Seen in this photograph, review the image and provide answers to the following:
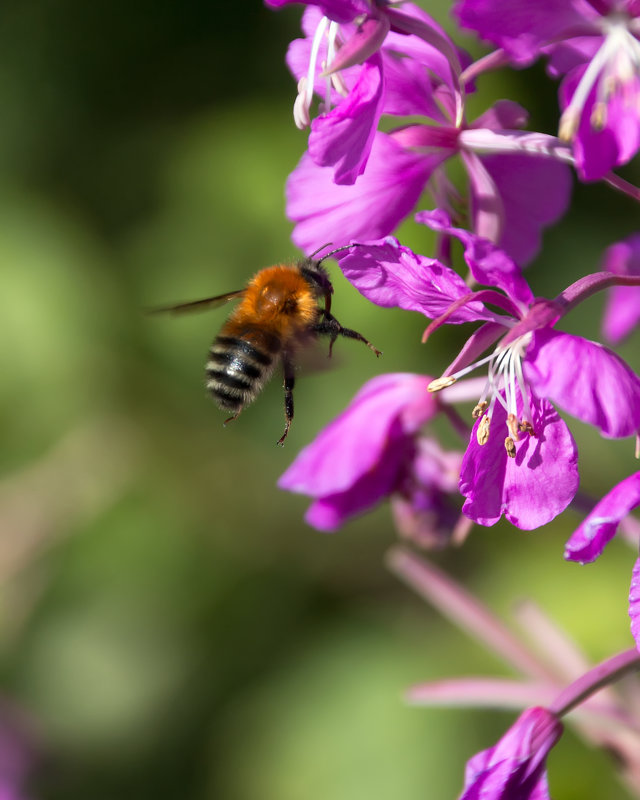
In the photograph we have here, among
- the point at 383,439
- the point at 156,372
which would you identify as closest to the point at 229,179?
the point at 156,372

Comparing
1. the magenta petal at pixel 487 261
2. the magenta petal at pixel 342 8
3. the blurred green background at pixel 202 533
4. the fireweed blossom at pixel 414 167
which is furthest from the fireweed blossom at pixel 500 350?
the blurred green background at pixel 202 533

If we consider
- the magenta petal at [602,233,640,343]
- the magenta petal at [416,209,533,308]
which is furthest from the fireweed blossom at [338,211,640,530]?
the magenta petal at [602,233,640,343]

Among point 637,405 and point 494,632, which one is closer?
point 637,405

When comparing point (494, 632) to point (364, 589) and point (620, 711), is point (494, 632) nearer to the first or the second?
point (620, 711)

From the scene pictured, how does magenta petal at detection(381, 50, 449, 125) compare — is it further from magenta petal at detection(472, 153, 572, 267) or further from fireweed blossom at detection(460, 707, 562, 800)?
fireweed blossom at detection(460, 707, 562, 800)

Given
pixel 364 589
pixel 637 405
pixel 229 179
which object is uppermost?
pixel 637 405

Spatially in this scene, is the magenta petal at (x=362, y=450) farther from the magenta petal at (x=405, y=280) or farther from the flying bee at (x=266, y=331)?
the magenta petal at (x=405, y=280)

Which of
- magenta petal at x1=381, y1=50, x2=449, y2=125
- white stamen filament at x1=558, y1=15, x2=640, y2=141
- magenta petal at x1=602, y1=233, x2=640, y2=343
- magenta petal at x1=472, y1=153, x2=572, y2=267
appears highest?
white stamen filament at x1=558, y1=15, x2=640, y2=141

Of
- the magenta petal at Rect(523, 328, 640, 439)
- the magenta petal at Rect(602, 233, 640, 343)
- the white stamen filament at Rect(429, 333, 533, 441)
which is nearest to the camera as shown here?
the magenta petal at Rect(523, 328, 640, 439)
